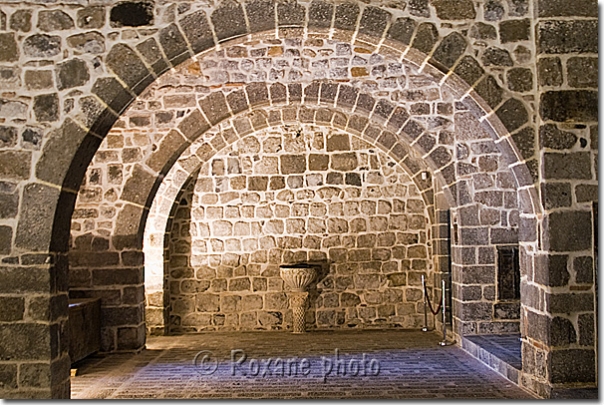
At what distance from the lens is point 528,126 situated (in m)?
4.64

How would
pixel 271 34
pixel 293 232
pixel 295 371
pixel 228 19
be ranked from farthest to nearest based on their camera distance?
pixel 293 232 < pixel 295 371 < pixel 271 34 < pixel 228 19

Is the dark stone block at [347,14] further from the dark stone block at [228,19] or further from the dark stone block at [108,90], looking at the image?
the dark stone block at [108,90]

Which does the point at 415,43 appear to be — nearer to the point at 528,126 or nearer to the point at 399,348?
the point at 528,126

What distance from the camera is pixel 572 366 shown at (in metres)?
4.47

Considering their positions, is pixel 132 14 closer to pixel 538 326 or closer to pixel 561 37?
pixel 561 37

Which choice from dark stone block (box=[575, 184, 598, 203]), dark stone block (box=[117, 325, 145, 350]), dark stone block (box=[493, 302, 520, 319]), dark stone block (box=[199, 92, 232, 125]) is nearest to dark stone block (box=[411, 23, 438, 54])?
dark stone block (box=[575, 184, 598, 203])

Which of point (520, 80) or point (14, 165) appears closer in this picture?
point (14, 165)

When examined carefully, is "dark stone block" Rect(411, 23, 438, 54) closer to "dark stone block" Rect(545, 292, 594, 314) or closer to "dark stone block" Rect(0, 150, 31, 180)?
"dark stone block" Rect(545, 292, 594, 314)

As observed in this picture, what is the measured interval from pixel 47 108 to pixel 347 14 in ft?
7.07

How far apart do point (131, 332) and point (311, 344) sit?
79.6 inches

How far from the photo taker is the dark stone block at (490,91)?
15.2ft

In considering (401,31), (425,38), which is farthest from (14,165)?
(425,38)

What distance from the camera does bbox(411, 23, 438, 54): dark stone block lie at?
4590 mm

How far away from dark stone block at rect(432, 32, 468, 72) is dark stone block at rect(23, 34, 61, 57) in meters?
2.62
